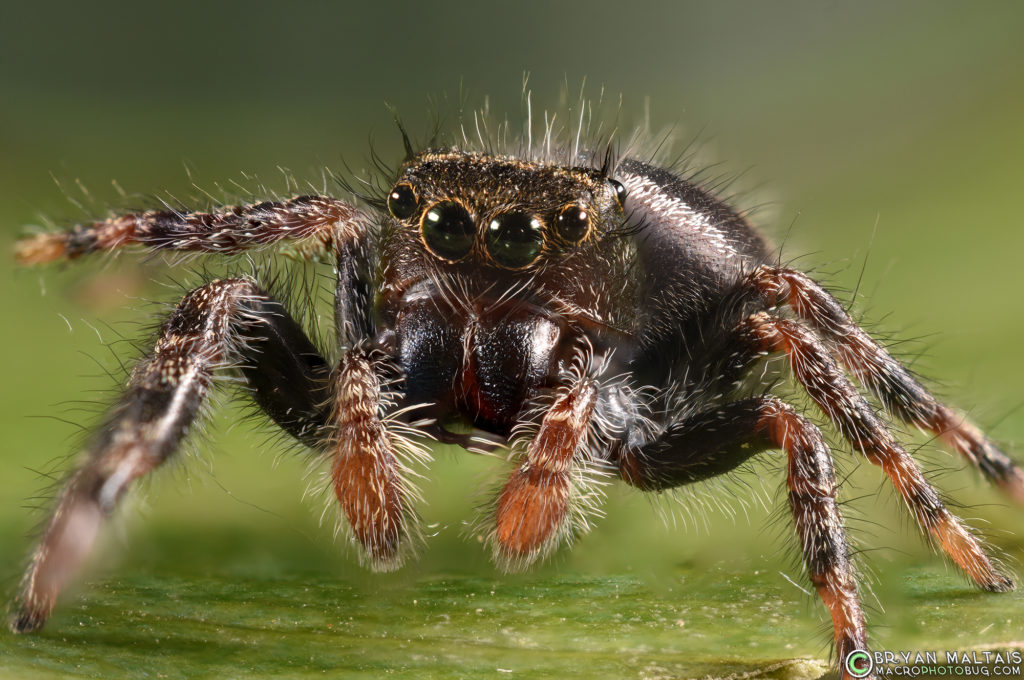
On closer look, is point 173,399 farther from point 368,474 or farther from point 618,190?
point 618,190

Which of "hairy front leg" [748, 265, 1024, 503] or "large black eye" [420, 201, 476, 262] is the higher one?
"large black eye" [420, 201, 476, 262]

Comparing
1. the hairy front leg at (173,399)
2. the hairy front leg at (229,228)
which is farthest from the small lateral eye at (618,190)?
the hairy front leg at (173,399)

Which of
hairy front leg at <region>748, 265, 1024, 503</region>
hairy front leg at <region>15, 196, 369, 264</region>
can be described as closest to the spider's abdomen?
hairy front leg at <region>15, 196, 369, 264</region>

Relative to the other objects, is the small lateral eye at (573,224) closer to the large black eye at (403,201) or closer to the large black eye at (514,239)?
the large black eye at (514,239)

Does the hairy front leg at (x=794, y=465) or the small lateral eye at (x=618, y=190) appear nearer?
the hairy front leg at (x=794, y=465)

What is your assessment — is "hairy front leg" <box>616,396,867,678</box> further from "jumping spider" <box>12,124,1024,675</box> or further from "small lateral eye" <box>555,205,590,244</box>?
"small lateral eye" <box>555,205,590,244</box>

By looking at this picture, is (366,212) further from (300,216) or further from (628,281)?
(628,281)
